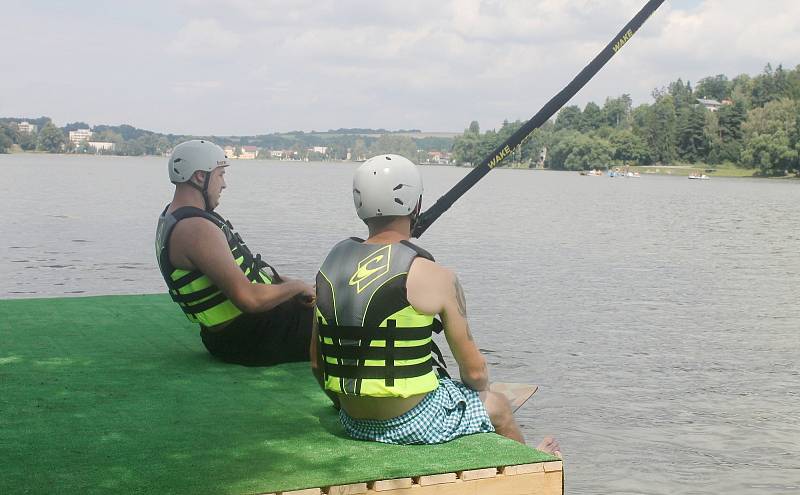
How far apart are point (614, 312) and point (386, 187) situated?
51.1ft

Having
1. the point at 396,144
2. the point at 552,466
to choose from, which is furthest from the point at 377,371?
the point at 396,144

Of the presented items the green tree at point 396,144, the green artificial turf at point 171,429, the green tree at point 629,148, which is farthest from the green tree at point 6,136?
the green artificial turf at point 171,429

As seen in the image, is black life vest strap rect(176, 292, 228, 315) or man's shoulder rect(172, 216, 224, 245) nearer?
man's shoulder rect(172, 216, 224, 245)

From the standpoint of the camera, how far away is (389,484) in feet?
16.5

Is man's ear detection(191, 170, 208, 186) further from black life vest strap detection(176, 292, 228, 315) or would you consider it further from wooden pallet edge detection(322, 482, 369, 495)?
wooden pallet edge detection(322, 482, 369, 495)

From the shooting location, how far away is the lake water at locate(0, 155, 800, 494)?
412 inches

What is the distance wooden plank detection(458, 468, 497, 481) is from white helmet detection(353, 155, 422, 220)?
1.34 metres

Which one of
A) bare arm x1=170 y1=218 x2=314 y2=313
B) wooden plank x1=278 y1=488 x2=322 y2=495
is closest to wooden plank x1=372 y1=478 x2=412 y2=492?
wooden plank x1=278 y1=488 x2=322 y2=495

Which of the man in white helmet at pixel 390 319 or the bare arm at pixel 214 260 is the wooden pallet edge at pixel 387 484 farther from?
the bare arm at pixel 214 260

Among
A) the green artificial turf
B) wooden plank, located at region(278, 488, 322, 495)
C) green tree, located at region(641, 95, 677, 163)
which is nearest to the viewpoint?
wooden plank, located at region(278, 488, 322, 495)

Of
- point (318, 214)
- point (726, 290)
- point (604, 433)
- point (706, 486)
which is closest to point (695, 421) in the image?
point (604, 433)

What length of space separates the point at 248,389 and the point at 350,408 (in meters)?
1.79

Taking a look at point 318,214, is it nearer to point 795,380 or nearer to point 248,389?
point 795,380

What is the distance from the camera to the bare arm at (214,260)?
7.61m
